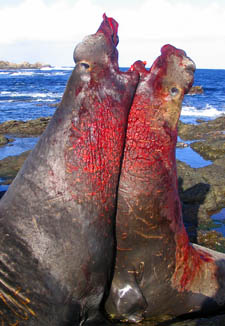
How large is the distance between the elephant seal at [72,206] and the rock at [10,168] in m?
6.74

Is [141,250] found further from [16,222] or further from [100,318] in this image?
[16,222]

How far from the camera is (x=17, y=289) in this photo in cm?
266

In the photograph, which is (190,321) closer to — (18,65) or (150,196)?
(150,196)

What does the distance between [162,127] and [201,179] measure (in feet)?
18.6

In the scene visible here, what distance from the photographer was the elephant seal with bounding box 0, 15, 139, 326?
8.77 ft

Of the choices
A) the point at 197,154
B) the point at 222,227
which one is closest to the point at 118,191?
the point at 222,227

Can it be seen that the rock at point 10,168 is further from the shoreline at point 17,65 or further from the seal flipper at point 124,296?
the shoreline at point 17,65

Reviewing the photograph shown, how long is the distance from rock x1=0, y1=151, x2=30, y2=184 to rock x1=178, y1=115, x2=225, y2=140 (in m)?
8.05

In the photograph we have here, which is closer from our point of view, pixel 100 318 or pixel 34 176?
pixel 34 176

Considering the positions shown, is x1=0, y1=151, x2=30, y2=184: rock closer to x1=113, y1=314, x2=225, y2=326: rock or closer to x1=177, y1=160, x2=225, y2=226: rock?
x1=177, y1=160, x2=225, y2=226: rock

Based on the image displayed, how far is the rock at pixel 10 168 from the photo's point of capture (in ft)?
31.9

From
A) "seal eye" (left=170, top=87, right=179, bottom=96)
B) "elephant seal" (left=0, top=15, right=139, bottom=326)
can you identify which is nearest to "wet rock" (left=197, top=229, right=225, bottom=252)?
"elephant seal" (left=0, top=15, right=139, bottom=326)

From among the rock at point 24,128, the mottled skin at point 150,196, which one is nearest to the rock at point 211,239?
the mottled skin at point 150,196

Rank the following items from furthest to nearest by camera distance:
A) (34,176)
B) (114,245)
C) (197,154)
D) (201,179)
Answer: (197,154) → (201,179) → (114,245) → (34,176)
